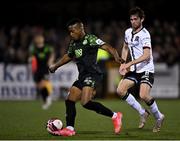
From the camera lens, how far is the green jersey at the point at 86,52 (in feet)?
41.4

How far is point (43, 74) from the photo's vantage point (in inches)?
878

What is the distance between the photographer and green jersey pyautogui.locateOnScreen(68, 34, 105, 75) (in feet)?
41.4

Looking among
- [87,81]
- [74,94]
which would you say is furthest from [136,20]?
[74,94]

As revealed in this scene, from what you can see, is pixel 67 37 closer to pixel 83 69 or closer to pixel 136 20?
pixel 136 20

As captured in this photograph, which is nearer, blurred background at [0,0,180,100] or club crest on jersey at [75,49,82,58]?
club crest on jersey at [75,49,82,58]

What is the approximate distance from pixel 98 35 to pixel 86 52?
50.6 ft

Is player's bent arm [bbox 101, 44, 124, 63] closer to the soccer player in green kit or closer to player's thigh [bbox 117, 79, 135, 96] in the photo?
the soccer player in green kit

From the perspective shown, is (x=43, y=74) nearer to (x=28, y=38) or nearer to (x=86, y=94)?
(x=28, y=38)

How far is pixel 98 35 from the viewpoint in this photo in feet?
92.0

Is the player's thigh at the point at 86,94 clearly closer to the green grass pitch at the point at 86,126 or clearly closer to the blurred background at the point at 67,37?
the green grass pitch at the point at 86,126

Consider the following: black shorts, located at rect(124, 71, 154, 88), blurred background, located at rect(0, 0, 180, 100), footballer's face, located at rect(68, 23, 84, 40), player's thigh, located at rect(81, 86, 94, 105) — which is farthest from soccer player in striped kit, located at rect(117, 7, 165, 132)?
blurred background, located at rect(0, 0, 180, 100)

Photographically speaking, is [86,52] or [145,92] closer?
[86,52]

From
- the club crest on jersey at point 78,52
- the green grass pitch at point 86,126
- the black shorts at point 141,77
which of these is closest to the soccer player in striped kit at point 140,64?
the black shorts at point 141,77

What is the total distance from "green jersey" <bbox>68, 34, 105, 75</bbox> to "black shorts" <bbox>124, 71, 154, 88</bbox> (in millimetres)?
1070
